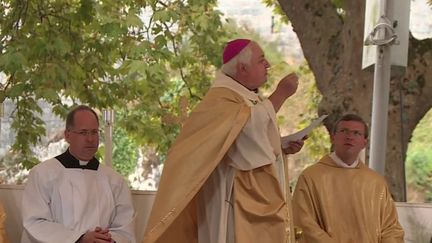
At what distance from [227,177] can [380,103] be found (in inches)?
83.6

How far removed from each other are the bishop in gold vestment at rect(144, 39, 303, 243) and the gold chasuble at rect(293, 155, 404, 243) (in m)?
0.57

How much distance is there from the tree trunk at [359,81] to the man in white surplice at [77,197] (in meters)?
2.76

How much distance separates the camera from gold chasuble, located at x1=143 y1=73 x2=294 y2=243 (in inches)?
162

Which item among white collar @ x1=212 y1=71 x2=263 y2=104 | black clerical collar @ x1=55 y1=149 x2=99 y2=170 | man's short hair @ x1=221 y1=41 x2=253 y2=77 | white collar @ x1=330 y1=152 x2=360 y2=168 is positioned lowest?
black clerical collar @ x1=55 y1=149 x2=99 y2=170

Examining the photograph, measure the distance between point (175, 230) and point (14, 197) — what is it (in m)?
1.45

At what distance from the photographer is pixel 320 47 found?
25.0 ft

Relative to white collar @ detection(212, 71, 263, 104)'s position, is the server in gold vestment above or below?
below

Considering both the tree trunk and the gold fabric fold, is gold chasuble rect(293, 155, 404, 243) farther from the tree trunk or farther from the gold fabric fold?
the tree trunk

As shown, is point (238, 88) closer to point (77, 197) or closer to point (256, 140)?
point (256, 140)

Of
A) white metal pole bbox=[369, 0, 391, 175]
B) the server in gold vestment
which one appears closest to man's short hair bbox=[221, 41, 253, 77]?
the server in gold vestment

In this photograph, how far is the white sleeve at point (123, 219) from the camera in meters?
4.70

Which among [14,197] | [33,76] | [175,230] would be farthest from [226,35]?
[175,230]

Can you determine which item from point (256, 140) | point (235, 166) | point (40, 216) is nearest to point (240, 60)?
point (256, 140)

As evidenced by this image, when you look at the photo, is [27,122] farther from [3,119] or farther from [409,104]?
[409,104]
